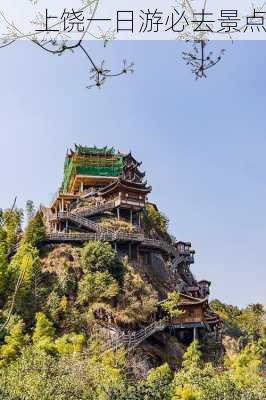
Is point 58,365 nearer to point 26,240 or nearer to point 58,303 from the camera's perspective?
point 58,303

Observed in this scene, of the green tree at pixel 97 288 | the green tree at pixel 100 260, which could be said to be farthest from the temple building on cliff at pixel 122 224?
the green tree at pixel 97 288

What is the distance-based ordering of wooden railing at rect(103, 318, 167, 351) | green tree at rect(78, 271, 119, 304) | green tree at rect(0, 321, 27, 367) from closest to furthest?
green tree at rect(0, 321, 27, 367), wooden railing at rect(103, 318, 167, 351), green tree at rect(78, 271, 119, 304)

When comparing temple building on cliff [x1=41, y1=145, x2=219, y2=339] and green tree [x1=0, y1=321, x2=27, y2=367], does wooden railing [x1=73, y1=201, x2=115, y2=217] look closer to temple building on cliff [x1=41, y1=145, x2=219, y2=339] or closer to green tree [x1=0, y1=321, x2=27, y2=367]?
temple building on cliff [x1=41, y1=145, x2=219, y2=339]

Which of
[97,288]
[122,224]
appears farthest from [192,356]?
[122,224]

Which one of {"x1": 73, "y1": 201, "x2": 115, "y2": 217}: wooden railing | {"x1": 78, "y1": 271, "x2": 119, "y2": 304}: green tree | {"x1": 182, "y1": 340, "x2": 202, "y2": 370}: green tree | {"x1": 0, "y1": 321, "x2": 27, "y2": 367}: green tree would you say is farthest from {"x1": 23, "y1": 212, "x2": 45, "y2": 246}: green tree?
{"x1": 182, "y1": 340, "x2": 202, "y2": 370}: green tree

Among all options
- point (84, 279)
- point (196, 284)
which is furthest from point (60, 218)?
point (196, 284)

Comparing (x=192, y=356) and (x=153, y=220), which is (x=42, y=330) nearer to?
(x=192, y=356)
